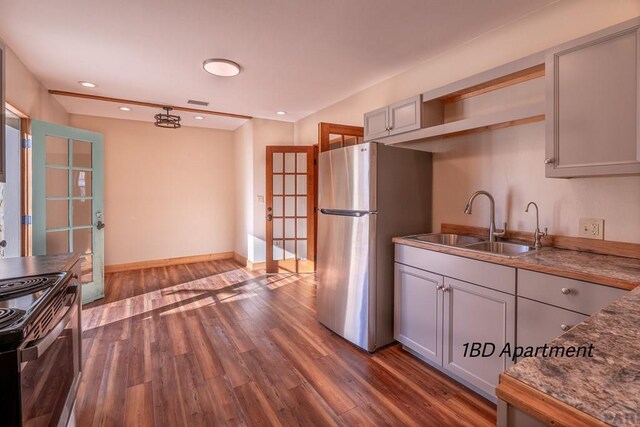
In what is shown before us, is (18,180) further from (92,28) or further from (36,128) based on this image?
(92,28)

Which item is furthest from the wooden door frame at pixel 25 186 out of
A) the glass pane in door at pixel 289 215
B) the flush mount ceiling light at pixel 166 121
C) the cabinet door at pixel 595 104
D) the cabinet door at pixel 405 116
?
the cabinet door at pixel 595 104

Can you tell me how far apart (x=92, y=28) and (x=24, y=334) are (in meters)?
2.23

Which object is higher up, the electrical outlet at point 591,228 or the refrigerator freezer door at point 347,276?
the electrical outlet at point 591,228

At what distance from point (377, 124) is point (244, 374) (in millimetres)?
2302

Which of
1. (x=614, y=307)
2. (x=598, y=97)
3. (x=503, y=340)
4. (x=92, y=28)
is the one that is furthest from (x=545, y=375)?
(x=92, y=28)

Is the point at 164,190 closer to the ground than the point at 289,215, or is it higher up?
higher up

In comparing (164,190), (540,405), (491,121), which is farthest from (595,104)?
(164,190)

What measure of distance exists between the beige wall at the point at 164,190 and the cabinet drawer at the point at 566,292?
16.4 feet

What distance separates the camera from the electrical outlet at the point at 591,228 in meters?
1.74

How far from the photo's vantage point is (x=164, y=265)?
5.16 m

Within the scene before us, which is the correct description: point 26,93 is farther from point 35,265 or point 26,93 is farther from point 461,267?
point 461,267

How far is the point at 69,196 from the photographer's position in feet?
11.2

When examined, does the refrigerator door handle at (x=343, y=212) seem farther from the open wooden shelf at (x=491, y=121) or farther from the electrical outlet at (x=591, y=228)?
the electrical outlet at (x=591, y=228)

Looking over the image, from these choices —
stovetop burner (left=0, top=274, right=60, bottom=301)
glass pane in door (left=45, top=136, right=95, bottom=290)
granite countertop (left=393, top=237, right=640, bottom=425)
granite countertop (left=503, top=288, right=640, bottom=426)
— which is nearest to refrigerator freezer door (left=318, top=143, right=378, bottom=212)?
granite countertop (left=393, top=237, right=640, bottom=425)
